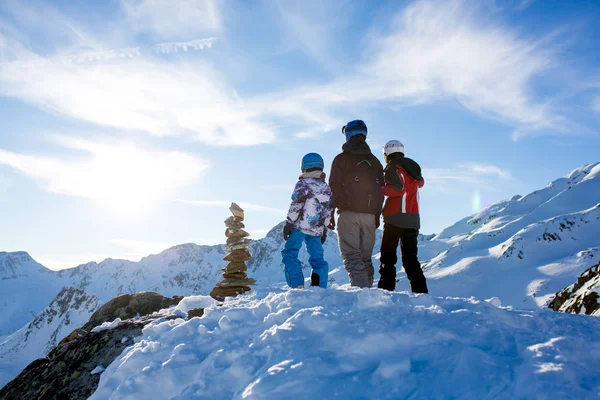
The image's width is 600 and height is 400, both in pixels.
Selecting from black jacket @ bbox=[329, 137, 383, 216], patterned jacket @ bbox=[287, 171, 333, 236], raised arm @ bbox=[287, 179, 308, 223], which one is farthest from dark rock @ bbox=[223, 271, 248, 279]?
black jacket @ bbox=[329, 137, 383, 216]

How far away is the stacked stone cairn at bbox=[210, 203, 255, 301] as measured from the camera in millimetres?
14320

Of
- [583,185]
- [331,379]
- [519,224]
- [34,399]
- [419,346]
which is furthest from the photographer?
[583,185]

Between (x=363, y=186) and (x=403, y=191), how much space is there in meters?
0.76

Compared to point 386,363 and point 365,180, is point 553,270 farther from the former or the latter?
point 386,363

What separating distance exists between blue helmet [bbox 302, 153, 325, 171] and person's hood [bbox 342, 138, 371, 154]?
64 cm

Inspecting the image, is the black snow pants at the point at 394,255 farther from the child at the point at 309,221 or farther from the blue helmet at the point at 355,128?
the blue helmet at the point at 355,128

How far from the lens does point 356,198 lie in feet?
24.0

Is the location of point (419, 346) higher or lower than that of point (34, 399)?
higher

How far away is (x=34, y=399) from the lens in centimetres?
567

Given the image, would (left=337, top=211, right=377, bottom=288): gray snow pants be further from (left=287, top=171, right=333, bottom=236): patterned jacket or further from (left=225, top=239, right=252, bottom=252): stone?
(left=225, top=239, right=252, bottom=252): stone

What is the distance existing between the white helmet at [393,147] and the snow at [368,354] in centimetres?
321

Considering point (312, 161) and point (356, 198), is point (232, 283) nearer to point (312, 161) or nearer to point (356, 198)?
point (312, 161)

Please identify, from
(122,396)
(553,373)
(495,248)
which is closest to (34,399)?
(122,396)

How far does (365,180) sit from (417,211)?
3.77 ft
